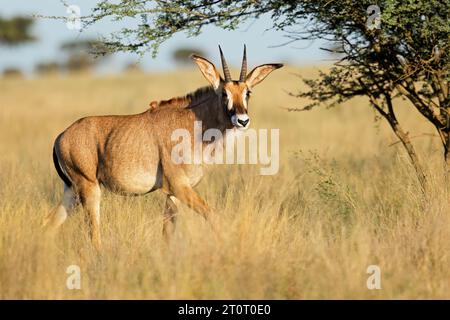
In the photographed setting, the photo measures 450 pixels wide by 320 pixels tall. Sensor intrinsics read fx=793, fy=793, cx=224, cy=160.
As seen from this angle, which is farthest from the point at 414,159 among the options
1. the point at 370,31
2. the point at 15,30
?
the point at 15,30

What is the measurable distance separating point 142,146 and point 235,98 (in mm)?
1269

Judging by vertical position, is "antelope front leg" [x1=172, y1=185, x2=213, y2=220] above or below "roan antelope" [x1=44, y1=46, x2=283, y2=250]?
below

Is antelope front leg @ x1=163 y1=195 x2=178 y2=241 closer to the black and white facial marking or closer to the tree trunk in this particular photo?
the black and white facial marking

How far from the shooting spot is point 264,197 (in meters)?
10.4

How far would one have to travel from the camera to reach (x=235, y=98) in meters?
9.23

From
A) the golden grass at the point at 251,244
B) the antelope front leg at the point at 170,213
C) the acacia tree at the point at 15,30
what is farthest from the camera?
the acacia tree at the point at 15,30

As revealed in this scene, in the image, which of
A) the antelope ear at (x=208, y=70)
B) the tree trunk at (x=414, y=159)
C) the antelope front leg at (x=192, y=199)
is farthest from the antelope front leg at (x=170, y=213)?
the tree trunk at (x=414, y=159)

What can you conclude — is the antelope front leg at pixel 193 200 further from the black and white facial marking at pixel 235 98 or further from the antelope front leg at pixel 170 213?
the black and white facial marking at pixel 235 98

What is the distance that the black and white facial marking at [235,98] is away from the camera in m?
9.04

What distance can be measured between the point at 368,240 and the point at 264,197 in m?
2.97

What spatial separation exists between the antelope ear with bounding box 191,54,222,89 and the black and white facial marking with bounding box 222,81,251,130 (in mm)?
280

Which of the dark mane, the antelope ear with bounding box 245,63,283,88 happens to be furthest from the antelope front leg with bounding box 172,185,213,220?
the antelope ear with bounding box 245,63,283,88

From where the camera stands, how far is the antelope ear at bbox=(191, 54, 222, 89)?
953 cm

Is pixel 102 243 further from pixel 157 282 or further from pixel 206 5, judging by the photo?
pixel 206 5
